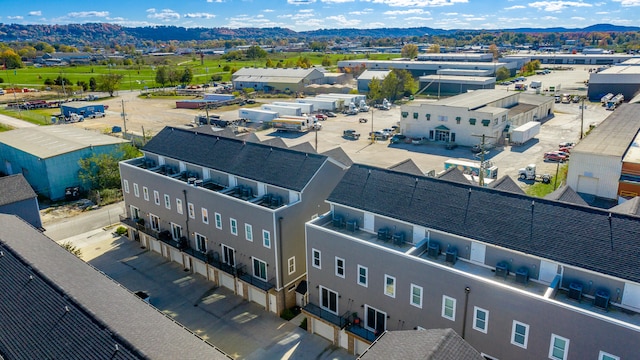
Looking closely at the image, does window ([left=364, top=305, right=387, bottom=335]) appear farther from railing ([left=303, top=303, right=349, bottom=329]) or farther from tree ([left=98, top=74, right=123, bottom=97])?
tree ([left=98, top=74, right=123, bottom=97])

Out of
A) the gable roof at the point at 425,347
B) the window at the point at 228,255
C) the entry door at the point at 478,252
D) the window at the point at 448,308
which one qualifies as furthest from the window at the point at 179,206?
the gable roof at the point at 425,347

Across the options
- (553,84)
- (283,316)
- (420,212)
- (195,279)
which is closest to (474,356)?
(420,212)

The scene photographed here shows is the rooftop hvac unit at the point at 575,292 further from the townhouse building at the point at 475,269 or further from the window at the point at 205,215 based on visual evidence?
the window at the point at 205,215

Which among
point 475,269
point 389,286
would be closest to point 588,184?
point 475,269

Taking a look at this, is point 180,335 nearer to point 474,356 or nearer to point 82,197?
point 474,356

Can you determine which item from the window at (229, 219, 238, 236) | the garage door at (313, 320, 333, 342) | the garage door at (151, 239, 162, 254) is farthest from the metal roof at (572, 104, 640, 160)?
the garage door at (151, 239, 162, 254)

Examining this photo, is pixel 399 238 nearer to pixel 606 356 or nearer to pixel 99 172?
pixel 606 356
